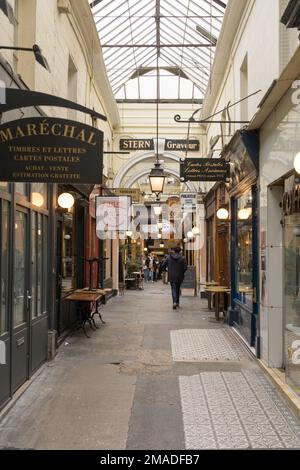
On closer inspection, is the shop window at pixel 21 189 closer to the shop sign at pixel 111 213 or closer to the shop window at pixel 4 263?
the shop window at pixel 4 263

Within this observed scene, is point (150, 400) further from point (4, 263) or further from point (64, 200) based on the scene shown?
point (64, 200)

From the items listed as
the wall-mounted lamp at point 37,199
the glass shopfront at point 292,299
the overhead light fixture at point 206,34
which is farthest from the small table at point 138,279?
the glass shopfront at point 292,299

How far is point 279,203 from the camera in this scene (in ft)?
26.2

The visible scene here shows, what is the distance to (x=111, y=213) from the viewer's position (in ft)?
48.6

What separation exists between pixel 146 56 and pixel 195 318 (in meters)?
10.7

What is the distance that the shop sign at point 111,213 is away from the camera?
47.3 ft

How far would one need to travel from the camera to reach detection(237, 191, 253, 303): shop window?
993 cm

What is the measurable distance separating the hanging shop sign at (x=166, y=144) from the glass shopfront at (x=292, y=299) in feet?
38.8

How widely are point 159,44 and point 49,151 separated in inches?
589

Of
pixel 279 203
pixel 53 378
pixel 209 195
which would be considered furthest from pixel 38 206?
pixel 209 195

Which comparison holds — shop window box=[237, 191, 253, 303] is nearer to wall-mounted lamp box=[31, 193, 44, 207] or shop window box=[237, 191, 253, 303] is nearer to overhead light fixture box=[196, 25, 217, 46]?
wall-mounted lamp box=[31, 193, 44, 207]

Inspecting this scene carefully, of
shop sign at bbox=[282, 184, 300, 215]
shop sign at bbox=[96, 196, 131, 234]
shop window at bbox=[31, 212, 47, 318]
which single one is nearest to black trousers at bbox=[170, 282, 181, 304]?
shop sign at bbox=[96, 196, 131, 234]

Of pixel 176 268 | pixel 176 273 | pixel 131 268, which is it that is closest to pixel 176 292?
pixel 176 273
